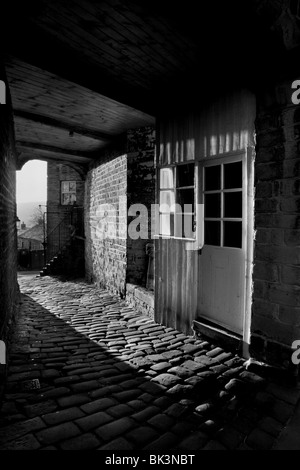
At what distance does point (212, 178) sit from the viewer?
4.47 metres

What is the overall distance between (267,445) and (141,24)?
4.07m

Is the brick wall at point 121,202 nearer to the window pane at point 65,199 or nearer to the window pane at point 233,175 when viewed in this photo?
the window pane at point 233,175

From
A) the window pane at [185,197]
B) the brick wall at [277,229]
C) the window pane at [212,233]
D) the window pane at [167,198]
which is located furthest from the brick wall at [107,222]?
the brick wall at [277,229]

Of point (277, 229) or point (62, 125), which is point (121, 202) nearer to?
point (62, 125)

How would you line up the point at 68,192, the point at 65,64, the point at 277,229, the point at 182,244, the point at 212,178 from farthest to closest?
the point at 68,192 → the point at 182,244 → the point at 212,178 → the point at 65,64 → the point at 277,229

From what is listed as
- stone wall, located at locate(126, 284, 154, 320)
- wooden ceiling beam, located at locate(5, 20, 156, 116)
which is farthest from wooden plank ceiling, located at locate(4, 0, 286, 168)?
stone wall, located at locate(126, 284, 154, 320)

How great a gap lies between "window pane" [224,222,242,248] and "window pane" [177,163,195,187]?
105 cm

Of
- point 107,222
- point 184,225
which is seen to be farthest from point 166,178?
point 107,222

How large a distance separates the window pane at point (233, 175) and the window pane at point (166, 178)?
1146 mm

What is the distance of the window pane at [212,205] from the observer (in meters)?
4.38

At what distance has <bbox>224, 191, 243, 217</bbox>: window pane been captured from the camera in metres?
4.12

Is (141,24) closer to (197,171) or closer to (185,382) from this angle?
(197,171)

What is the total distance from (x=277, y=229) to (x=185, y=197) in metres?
1.91
